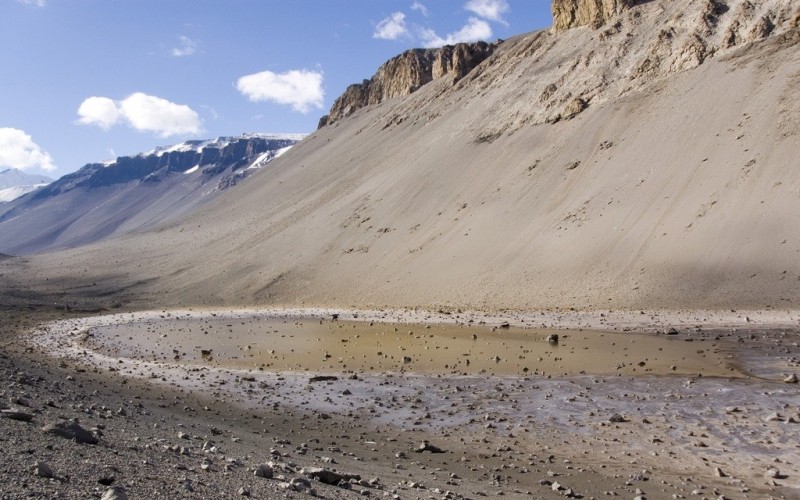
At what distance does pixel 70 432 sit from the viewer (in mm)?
6906

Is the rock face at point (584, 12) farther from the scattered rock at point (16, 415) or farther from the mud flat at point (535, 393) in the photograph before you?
the scattered rock at point (16, 415)

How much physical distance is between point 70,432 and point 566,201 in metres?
36.1

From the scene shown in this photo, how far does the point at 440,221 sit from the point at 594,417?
3502 cm

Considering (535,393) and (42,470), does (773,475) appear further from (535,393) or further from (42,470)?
(42,470)

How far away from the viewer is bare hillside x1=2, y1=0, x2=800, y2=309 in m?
29.7

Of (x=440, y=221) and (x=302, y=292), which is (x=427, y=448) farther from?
(x=440, y=221)

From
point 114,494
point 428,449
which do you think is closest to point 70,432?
point 114,494

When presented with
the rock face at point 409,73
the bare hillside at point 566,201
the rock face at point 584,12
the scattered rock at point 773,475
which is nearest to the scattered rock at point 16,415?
the scattered rock at point 773,475

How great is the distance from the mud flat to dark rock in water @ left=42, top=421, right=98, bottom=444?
400cm

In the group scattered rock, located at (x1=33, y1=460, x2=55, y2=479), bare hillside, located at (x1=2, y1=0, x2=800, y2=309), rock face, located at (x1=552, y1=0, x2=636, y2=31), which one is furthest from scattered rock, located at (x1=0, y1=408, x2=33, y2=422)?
rock face, located at (x1=552, y1=0, x2=636, y2=31)

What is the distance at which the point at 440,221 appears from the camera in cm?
4584

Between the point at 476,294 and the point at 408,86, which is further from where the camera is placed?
the point at 408,86

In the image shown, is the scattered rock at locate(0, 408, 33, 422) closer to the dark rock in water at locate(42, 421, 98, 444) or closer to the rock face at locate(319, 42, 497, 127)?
the dark rock in water at locate(42, 421, 98, 444)

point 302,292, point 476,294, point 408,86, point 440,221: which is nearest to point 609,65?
point 440,221
